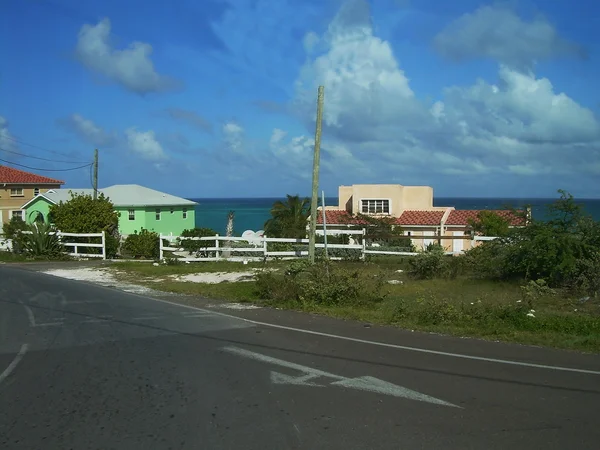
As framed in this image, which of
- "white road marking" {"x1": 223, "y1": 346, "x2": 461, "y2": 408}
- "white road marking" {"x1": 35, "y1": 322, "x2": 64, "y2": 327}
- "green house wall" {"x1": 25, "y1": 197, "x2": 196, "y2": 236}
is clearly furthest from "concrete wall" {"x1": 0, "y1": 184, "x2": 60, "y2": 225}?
"white road marking" {"x1": 223, "y1": 346, "x2": 461, "y2": 408}

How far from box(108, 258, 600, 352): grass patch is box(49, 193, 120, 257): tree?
12.4 meters

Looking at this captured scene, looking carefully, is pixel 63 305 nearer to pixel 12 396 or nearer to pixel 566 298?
pixel 12 396

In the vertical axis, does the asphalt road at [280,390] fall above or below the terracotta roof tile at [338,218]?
below

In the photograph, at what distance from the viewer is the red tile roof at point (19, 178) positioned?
62812mm

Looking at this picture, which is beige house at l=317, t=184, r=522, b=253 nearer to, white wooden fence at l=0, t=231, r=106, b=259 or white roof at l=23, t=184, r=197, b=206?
white roof at l=23, t=184, r=197, b=206

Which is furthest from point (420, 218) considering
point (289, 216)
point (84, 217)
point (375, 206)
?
point (84, 217)

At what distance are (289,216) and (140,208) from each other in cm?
1537

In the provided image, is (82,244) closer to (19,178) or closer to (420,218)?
(420,218)

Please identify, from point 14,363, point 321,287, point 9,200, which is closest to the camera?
point 14,363

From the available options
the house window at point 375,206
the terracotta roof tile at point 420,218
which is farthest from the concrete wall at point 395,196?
the terracotta roof tile at point 420,218

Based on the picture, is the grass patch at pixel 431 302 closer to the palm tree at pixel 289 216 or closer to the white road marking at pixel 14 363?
the white road marking at pixel 14 363

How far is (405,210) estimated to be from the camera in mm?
55719

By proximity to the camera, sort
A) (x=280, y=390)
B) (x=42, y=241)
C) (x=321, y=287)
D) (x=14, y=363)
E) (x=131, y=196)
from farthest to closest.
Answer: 1. (x=131, y=196)
2. (x=42, y=241)
3. (x=321, y=287)
4. (x=14, y=363)
5. (x=280, y=390)

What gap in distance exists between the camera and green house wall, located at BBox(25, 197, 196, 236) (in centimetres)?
5412
